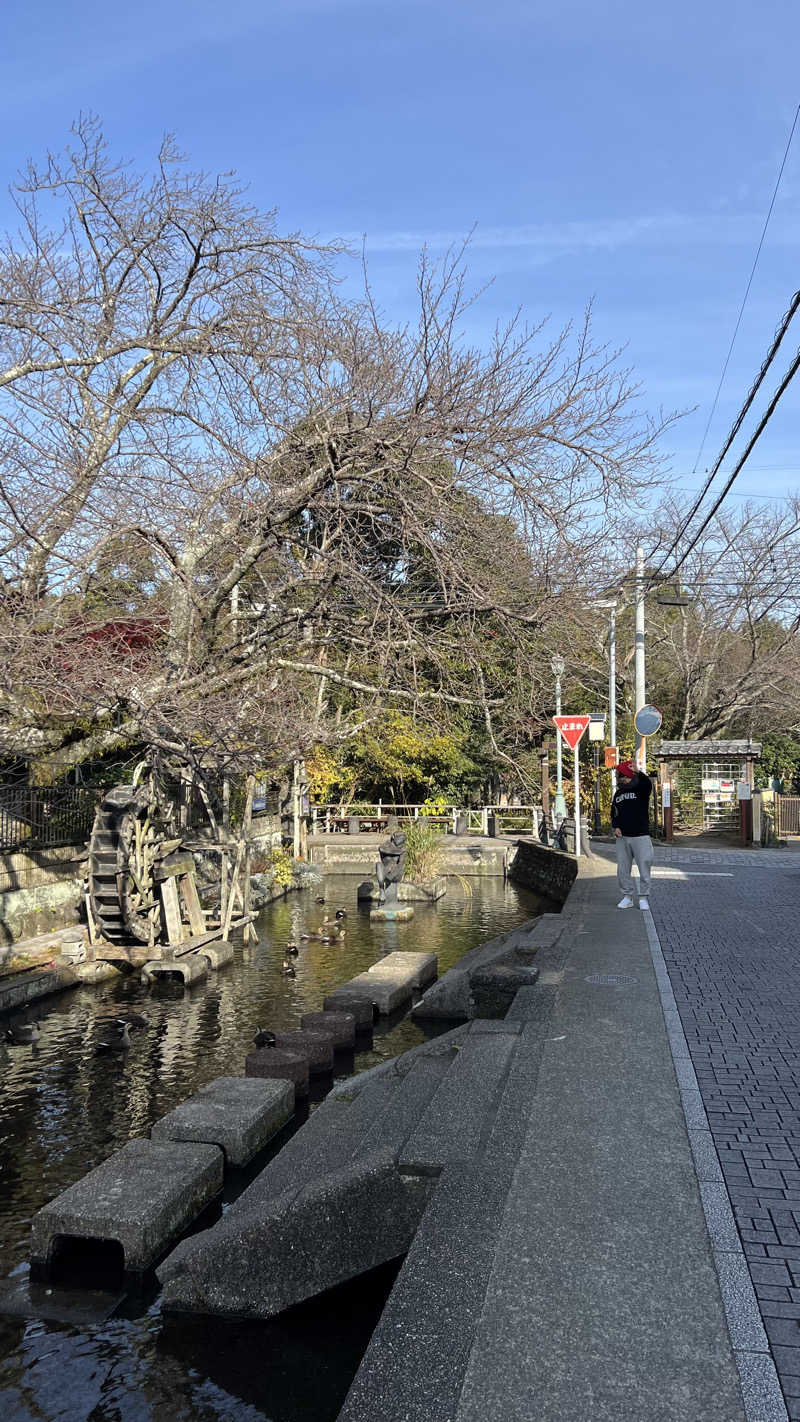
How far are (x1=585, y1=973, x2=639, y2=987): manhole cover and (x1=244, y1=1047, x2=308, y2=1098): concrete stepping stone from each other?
3.00 m

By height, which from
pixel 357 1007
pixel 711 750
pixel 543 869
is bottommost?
pixel 357 1007

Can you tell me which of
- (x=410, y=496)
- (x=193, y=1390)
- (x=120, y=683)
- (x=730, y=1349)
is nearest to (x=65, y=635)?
(x=120, y=683)

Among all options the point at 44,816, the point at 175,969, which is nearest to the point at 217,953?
the point at 175,969

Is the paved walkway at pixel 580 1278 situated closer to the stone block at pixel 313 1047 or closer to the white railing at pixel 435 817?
the stone block at pixel 313 1047

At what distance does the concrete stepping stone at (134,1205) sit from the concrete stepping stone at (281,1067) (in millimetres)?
2419

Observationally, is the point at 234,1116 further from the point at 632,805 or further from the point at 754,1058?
the point at 632,805

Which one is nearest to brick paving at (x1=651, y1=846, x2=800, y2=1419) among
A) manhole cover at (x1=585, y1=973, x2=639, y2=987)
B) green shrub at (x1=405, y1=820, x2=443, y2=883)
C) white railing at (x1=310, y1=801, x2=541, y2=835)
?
manhole cover at (x1=585, y1=973, x2=639, y2=987)

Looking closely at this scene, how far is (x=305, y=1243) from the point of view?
5.55m

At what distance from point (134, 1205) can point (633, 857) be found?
893 centimetres

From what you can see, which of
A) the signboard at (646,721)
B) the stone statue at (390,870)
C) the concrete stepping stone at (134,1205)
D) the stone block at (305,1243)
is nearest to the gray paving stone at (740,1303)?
the stone block at (305,1243)

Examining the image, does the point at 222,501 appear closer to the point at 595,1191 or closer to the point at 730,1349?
the point at 595,1191

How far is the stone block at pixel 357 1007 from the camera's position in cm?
1245

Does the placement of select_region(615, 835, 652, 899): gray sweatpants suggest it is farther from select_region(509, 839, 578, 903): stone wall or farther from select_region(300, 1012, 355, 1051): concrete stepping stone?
select_region(509, 839, 578, 903): stone wall

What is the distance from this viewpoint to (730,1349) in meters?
3.24
